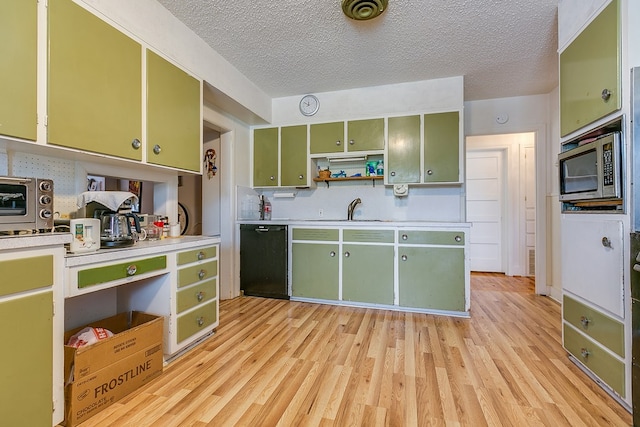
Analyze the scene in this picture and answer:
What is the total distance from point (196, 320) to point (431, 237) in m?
2.20

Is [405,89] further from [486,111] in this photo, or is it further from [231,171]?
[231,171]

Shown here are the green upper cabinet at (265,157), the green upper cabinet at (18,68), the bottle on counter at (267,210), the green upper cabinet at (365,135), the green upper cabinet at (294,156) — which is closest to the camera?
the green upper cabinet at (18,68)

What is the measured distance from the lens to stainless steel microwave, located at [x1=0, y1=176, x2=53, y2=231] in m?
1.16

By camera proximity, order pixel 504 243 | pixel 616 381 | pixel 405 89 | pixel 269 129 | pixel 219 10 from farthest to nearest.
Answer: pixel 504 243 < pixel 269 129 < pixel 405 89 < pixel 219 10 < pixel 616 381

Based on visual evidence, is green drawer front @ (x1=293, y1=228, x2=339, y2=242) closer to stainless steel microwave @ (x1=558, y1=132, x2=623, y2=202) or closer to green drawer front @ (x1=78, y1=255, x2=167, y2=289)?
green drawer front @ (x1=78, y1=255, x2=167, y2=289)

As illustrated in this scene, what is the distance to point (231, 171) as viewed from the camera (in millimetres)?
3377

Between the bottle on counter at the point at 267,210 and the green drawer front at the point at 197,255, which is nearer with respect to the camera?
the green drawer front at the point at 197,255

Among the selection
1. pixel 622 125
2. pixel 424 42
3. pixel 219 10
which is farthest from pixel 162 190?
pixel 622 125

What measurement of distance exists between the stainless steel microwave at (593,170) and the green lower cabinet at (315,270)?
77.9 inches

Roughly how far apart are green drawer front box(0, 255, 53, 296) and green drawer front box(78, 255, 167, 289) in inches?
5.8

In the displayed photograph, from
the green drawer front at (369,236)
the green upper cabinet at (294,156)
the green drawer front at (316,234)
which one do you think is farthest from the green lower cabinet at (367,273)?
the green upper cabinet at (294,156)

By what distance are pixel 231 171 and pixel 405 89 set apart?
2222 mm

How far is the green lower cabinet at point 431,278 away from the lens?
9.00 feet

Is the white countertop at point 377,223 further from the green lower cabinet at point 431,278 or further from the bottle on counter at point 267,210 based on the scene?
the bottle on counter at point 267,210
